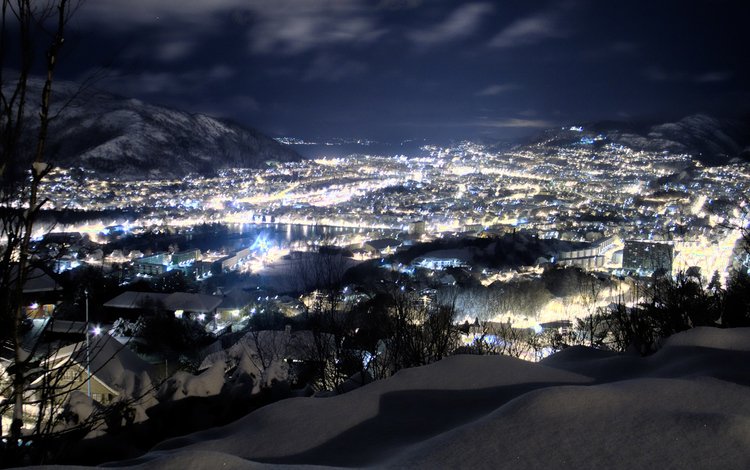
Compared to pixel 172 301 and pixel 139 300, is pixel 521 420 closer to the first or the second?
pixel 172 301

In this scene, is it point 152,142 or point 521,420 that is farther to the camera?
point 152,142

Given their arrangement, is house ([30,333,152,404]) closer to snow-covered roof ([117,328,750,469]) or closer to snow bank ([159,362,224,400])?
snow bank ([159,362,224,400])

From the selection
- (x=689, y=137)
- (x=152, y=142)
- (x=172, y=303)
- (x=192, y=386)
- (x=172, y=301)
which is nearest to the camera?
(x=192, y=386)

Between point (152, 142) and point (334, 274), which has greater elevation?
point (152, 142)

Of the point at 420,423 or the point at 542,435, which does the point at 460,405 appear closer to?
the point at 420,423

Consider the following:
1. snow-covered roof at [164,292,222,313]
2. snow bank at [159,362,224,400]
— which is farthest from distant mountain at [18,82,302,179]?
snow bank at [159,362,224,400]

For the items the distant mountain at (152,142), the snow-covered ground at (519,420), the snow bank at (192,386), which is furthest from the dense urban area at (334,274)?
the distant mountain at (152,142)

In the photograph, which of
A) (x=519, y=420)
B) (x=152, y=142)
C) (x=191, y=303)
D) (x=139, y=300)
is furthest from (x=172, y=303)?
(x=152, y=142)

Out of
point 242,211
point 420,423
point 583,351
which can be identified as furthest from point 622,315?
point 242,211
